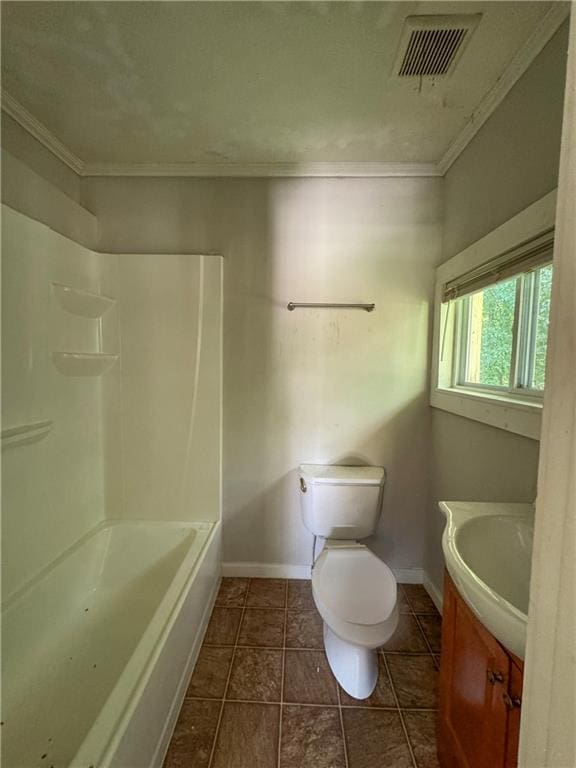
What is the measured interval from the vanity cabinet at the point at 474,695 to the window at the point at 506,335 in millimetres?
815

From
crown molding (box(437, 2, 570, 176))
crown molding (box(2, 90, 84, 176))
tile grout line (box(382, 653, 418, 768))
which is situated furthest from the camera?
crown molding (box(2, 90, 84, 176))

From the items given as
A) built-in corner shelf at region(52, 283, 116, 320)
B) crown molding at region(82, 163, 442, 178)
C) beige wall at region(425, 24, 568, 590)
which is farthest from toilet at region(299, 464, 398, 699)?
crown molding at region(82, 163, 442, 178)

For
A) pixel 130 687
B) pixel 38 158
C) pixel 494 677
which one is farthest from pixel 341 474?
pixel 38 158

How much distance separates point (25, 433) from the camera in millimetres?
1285

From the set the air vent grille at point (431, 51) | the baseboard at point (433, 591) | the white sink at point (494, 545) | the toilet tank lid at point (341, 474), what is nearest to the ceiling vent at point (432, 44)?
the air vent grille at point (431, 51)

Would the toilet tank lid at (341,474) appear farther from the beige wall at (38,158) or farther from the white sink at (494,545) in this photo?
the beige wall at (38,158)

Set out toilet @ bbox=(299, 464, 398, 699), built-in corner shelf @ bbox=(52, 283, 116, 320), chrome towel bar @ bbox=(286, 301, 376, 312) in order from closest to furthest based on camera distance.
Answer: toilet @ bbox=(299, 464, 398, 699) → built-in corner shelf @ bbox=(52, 283, 116, 320) → chrome towel bar @ bbox=(286, 301, 376, 312)

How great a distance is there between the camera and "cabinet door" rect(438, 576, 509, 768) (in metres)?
0.75

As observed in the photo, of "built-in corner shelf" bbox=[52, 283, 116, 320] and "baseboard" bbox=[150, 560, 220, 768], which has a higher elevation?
"built-in corner shelf" bbox=[52, 283, 116, 320]

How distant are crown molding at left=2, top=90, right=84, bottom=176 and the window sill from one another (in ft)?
7.65

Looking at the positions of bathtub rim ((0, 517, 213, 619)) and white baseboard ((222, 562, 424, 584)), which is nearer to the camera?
bathtub rim ((0, 517, 213, 619))

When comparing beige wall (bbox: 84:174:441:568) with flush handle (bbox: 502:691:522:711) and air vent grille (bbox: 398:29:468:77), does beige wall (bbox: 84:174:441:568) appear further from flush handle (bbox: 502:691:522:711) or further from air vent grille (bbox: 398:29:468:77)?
flush handle (bbox: 502:691:522:711)

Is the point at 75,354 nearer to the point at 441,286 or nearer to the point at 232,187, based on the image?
the point at 232,187

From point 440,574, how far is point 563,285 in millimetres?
1873
